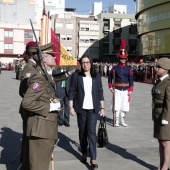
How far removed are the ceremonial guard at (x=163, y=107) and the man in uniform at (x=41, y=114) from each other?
5.42 feet

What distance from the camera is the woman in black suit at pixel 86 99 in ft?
18.5

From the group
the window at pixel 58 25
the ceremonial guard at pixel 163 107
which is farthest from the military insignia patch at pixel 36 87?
the window at pixel 58 25

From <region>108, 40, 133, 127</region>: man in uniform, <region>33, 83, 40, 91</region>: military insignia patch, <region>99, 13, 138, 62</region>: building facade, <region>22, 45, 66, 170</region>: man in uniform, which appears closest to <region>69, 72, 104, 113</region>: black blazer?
<region>22, 45, 66, 170</region>: man in uniform

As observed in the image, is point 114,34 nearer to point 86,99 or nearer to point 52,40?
point 52,40

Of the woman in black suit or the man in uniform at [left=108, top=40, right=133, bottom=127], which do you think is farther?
the man in uniform at [left=108, top=40, right=133, bottom=127]

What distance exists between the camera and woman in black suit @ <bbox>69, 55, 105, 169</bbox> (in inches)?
222

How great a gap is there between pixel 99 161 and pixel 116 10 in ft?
281

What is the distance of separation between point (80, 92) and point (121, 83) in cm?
336

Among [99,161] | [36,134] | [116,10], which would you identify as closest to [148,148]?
[99,161]

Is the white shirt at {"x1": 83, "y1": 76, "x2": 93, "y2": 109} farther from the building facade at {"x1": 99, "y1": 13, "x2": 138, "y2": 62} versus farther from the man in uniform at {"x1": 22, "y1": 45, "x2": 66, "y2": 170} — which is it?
the building facade at {"x1": 99, "y1": 13, "x2": 138, "y2": 62}

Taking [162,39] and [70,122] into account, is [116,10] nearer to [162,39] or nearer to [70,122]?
[162,39]

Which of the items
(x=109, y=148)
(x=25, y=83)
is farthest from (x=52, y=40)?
(x=25, y=83)

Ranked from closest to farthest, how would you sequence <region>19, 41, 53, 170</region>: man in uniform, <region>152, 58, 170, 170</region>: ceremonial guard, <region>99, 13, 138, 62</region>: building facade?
<region>19, 41, 53, 170</region>: man in uniform < <region>152, 58, 170, 170</region>: ceremonial guard < <region>99, 13, 138, 62</region>: building facade

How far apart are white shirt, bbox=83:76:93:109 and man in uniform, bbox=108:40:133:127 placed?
3255 millimetres
